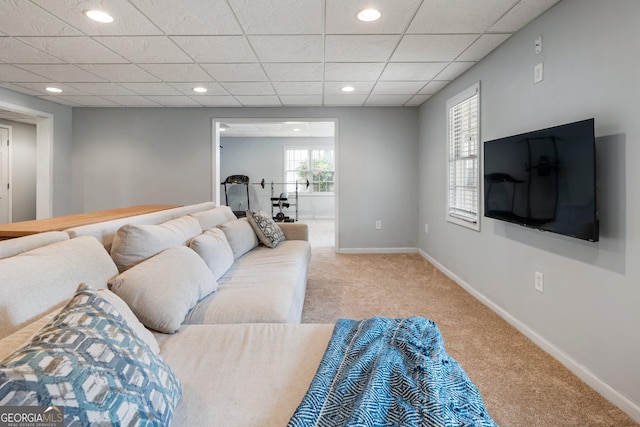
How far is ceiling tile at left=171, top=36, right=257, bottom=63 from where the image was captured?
9.13ft

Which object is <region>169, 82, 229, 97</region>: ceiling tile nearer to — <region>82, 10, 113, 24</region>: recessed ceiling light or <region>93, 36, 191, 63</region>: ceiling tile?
<region>93, 36, 191, 63</region>: ceiling tile

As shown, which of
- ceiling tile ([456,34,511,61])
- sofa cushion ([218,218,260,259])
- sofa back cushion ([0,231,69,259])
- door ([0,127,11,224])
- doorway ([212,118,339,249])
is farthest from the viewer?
doorway ([212,118,339,249])

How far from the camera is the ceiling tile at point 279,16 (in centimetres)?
225

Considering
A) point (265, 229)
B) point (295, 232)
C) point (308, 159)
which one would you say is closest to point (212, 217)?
point (265, 229)

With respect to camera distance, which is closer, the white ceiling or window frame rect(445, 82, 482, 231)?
the white ceiling

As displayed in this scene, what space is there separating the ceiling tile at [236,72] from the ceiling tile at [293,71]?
0.34 ft

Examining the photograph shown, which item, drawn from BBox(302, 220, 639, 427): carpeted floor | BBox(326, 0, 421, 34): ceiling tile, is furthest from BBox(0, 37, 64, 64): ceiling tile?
BBox(302, 220, 639, 427): carpeted floor

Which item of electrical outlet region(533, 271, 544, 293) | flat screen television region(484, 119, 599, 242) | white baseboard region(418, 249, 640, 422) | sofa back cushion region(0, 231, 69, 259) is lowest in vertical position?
white baseboard region(418, 249, 640, 422)

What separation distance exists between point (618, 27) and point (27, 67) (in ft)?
16.0

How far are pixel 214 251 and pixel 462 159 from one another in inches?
113

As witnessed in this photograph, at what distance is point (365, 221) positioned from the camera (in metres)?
5.43

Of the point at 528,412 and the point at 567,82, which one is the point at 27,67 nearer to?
the point at 567,82

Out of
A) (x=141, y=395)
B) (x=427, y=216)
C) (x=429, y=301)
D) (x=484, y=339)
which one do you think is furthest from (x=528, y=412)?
(x=427, y=216)

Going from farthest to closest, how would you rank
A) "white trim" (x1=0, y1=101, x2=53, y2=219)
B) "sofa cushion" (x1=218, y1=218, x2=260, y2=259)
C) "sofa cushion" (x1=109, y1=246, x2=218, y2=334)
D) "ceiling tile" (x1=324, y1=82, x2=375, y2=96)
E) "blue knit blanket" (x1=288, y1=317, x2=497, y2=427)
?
1. "white trim" (x1=0, y1=101, x2=53, y2=219)
2. "ceiling tile" (x1=324, y1=82, x2=375, y2=96)
3. "sofa cushion" (x1=218, y1=218, x2=260, y2=259)
4. "sofa cushion" (x1=109, y1=246, x2=218, y2=334)
5. "blue knit blanket" (x1=288, y1=317, x2=497, y2=427)
